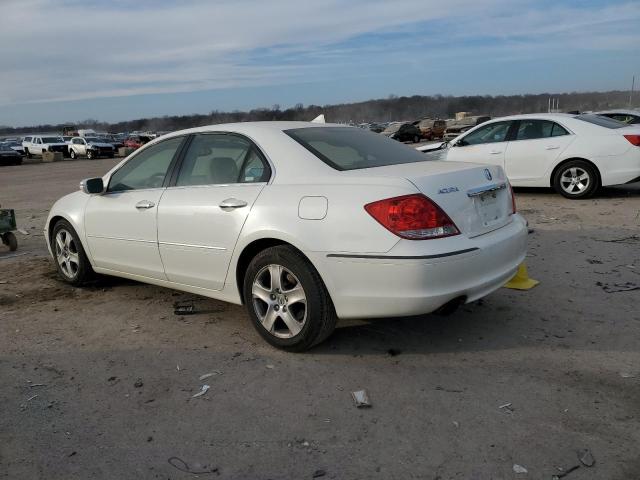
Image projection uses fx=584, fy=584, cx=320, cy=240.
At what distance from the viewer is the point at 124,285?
593cm

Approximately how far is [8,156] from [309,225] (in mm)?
39945

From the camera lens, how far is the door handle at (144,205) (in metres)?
4.73

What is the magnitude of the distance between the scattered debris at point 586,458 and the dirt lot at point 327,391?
0.09ft

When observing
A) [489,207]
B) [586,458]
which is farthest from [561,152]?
[586,458]

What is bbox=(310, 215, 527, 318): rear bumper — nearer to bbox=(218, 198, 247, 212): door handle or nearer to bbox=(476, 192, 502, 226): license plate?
bbox=(476, 192, 502, 226): license plate

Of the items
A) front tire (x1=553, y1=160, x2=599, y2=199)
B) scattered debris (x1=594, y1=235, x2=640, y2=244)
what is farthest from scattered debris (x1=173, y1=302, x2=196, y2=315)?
front tire (x1=553, y1=160, x2=599, y2=199)

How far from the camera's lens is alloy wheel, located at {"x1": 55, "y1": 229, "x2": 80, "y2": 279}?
18.8 feet

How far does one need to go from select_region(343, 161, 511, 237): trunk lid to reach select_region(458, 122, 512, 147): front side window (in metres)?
6.94

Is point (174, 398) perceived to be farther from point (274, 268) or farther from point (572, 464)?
point (572, 464)

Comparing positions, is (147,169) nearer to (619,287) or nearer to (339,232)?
(339,232)

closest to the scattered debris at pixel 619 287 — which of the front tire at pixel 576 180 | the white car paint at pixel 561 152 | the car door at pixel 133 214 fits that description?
the car door at pixel 133 214

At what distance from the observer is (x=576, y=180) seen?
395 inches

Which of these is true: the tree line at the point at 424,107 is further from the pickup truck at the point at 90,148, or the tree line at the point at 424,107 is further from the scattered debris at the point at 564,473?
the scattered debris at the point at 564,473

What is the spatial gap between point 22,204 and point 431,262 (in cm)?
1330
